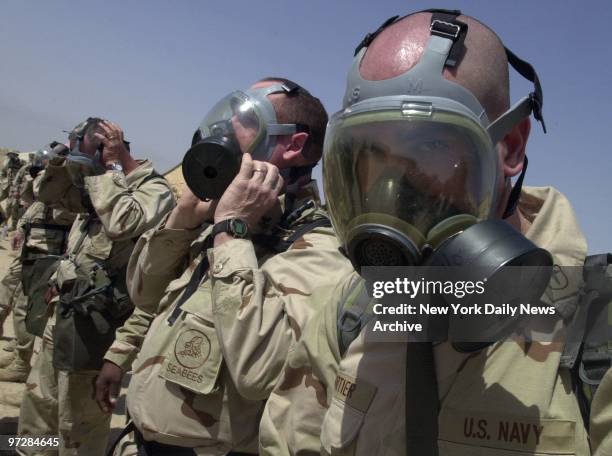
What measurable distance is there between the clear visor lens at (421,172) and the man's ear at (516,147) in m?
0.10

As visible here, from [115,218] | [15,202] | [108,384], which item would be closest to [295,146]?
[108,384]

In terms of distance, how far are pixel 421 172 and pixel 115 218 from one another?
3.01m

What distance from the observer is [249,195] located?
2117 millimetres

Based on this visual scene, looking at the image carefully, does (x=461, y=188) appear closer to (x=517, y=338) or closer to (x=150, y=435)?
(x=517, y=338)

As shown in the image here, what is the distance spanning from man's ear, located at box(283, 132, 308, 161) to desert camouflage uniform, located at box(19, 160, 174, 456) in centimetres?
175

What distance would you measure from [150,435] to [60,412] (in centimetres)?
207

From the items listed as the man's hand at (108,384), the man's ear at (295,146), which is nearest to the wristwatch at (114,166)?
the man's hand at (108,384)

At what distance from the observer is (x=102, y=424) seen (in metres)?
3.97

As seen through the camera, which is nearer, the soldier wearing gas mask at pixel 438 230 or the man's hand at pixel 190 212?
the soldier wearing gas mask at pixel 438 230

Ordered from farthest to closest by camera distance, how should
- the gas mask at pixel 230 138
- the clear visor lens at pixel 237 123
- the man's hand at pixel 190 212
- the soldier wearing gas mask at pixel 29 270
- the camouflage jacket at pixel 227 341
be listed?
the soldier wearing gas mask at pixel 29 270
the man's hand at pixel 190 212
the clear visor lens at pixel 237 123
the gas mask at pixel 230 138
the camouflage jacket at pixel 227 341

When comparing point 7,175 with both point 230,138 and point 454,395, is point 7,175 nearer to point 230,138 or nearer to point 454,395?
point 230,138

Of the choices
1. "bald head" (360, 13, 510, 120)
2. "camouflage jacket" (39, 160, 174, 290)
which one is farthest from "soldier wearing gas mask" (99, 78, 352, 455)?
"camouflage jacket" (39, 160, 174, 290)

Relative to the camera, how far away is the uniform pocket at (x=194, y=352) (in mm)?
2047

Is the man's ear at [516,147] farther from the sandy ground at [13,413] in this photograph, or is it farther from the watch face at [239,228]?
the sandy ground at [13,413]
